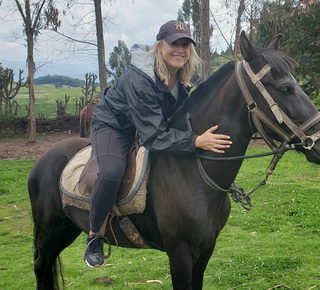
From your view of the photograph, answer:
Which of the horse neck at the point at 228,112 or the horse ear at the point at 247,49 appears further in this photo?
the horse neck at the point at 228,112

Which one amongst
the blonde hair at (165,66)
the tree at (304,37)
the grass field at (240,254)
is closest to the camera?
the blonde hair at (165,66)

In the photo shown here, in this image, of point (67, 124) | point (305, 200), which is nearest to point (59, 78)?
point (67, 124)

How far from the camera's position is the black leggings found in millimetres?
2838

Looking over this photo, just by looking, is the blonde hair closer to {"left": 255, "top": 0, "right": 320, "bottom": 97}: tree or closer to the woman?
the woman

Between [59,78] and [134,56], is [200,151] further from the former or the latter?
[59,78]

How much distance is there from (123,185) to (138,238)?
0.53 meters

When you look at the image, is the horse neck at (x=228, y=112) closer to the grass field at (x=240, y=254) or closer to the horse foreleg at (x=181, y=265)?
the horse foreleg at (x=181, y=265)

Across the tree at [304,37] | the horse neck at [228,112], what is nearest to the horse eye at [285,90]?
the horse neck at [228,112]

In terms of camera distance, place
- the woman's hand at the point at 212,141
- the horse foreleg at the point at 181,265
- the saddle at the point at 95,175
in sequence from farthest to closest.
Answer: the saddle at the point at 95,175
the horse foreleg at the point at 181,265
the woman's hand at the point at 212,141

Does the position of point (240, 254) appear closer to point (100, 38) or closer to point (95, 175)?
point (95, 175)

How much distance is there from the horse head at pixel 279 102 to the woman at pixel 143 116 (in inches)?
13.6

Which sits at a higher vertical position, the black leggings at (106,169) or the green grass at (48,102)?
the black leggings at (106,169)

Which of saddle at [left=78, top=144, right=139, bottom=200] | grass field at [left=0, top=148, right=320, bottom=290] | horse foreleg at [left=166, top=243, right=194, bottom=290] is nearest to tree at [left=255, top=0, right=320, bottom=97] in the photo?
grass field at [left=0, top=148, right=320, bottom=290]

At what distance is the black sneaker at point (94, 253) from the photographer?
2.96m
